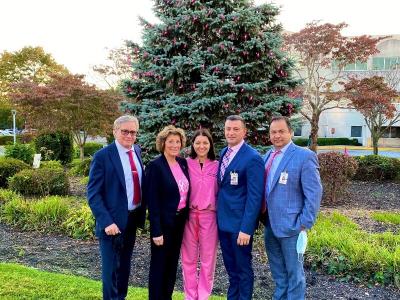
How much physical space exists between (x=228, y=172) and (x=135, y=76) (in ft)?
20.6

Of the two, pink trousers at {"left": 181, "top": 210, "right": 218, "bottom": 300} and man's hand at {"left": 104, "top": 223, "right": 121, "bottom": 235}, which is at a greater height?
man's hand at {"left": 104, "top": 223, "right": 121, "bottom": 235}

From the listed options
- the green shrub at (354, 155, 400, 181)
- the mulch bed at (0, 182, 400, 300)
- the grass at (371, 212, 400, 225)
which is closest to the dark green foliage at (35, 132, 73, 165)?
the mulch bed at (0, 182, 400, 300)

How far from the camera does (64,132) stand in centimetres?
2009

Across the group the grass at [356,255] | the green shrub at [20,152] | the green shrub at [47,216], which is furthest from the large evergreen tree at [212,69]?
the green shrub at [20,152]

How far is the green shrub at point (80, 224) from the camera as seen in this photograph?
7.36 m

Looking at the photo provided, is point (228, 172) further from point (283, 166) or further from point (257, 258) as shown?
point (257, 258)

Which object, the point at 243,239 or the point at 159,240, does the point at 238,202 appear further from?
the point at 159,240

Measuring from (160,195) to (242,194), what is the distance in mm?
747

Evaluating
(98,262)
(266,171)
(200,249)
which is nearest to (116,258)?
(200,249)

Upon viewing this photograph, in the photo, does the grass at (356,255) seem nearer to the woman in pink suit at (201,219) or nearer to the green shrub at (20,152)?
the woman in pink suit at (201,219)

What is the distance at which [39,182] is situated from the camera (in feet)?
34.1

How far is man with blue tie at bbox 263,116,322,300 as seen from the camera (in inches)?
149

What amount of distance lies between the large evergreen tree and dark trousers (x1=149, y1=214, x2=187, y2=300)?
4446mm

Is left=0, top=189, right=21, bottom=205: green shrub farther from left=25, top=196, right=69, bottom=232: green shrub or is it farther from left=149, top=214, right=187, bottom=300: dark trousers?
left=149, top=214, right=187, bottom=300: dark trousers
